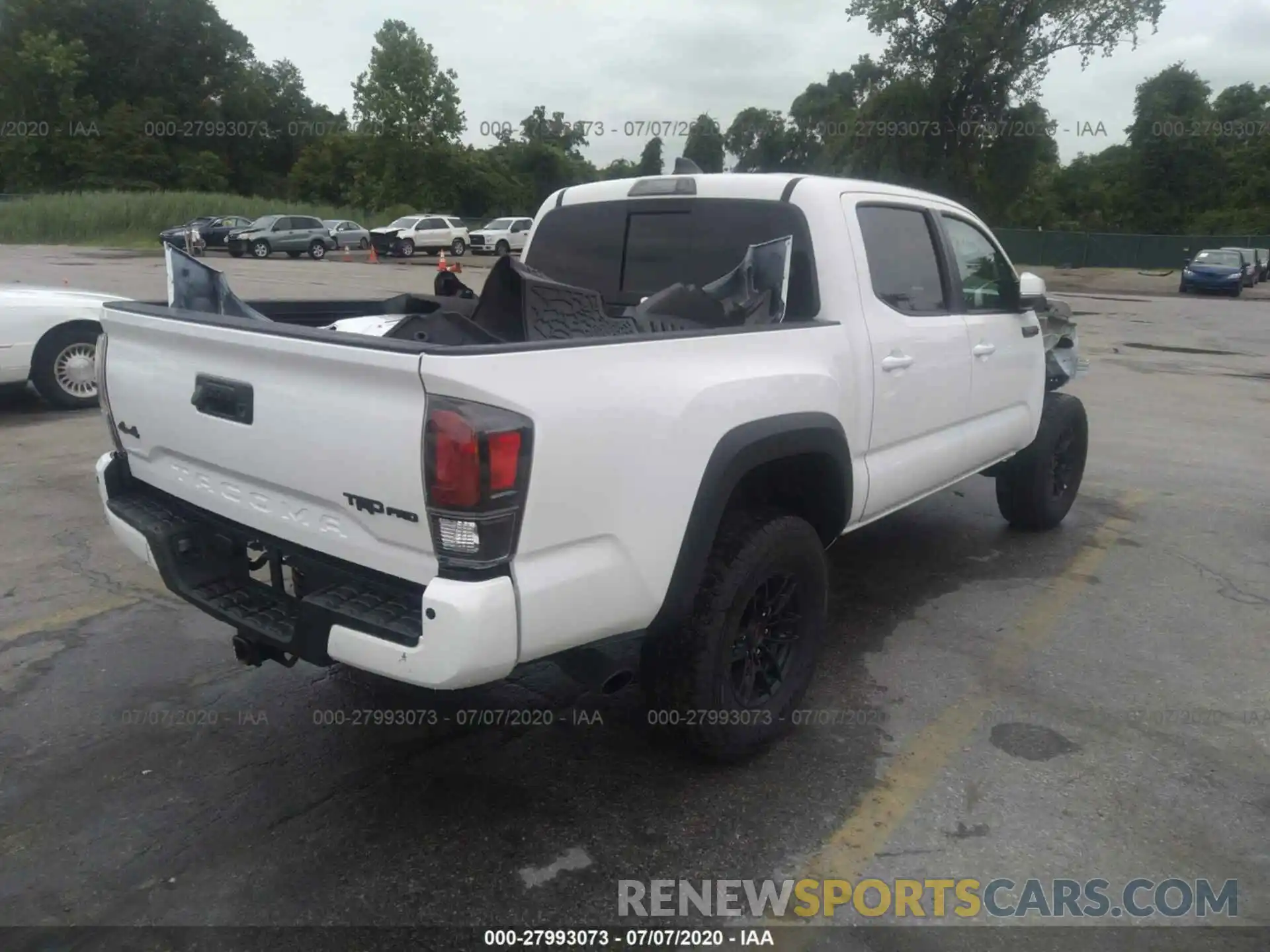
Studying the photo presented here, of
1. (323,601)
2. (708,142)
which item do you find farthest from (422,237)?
(323,601)

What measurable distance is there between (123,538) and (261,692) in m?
0.84

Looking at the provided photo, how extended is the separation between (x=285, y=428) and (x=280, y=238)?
116 feet

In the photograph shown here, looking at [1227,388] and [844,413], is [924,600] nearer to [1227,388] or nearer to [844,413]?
[844,413]

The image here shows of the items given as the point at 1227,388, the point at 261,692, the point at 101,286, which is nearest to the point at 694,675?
the point at 261,692

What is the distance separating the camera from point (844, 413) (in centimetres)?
356

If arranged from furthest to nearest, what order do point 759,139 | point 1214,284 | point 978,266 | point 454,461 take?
point 759,139, point 1214,284, point 978,266, point 454,461

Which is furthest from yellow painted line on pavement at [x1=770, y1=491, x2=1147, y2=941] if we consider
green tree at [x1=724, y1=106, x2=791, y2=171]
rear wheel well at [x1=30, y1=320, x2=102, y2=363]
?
green tree at [x1=724, y1=106, x2=791, y2=171]

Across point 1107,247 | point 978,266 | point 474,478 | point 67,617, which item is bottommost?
point 67,617

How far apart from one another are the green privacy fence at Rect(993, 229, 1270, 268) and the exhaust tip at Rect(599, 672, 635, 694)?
148 ft

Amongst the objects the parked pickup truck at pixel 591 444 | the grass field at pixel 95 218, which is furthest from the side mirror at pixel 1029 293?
the grass field at pixel 95 218

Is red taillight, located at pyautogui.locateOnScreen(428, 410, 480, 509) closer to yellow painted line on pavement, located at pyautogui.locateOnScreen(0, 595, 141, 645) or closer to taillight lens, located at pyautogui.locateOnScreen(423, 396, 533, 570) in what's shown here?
taillight lens, located at pyautogui.locateOnScreen(423, 396, 533, 570)

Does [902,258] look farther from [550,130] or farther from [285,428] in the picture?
[550,130]

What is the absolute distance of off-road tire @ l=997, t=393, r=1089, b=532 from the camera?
5551mm

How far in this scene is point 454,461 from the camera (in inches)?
90.4
